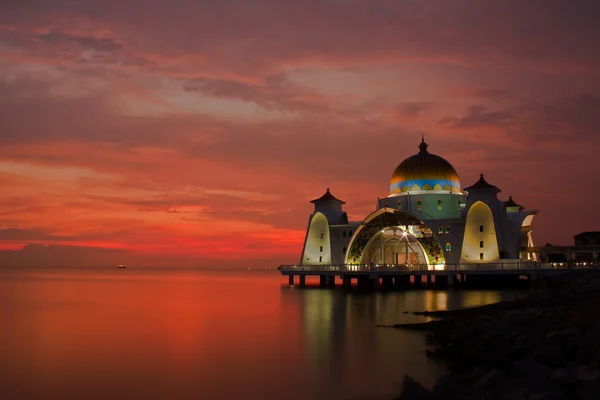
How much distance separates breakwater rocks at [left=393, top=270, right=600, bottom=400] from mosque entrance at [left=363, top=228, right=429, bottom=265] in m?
30.5

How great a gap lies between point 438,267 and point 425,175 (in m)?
8.85

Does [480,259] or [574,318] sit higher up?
[480,259]

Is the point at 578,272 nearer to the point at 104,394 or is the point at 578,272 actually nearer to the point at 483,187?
the point at 483,187

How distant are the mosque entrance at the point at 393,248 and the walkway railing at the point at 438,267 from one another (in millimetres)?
4025

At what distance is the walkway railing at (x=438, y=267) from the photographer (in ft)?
147

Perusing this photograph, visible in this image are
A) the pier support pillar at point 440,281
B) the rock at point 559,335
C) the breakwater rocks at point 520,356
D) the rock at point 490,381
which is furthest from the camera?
the pier support pillar at point 440,281

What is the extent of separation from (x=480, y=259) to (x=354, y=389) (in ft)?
122

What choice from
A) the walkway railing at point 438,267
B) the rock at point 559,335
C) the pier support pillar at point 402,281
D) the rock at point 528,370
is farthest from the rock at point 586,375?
the pier support pillar at point 402,281

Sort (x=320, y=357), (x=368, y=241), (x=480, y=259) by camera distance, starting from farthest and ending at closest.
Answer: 1. (x=368, y=241)
2. (x=480, y=259)
3. (x=320, y=357)

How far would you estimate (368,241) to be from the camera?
56.4 metres

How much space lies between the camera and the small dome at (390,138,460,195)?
55000mm

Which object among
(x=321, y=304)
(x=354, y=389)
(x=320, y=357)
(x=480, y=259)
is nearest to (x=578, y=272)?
(x=480, y=259)

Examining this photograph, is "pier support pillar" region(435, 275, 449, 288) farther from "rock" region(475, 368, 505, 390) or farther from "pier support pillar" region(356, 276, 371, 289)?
"rock" region(475, 368, 505, 390)

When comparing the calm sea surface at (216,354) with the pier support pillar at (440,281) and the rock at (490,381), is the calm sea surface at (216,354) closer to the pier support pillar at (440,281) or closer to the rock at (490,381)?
the rock at (490,381)
